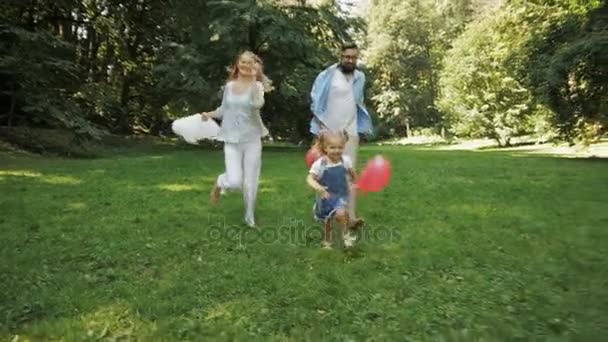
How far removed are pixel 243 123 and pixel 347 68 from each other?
1430 mm

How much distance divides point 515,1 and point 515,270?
22.6 meters

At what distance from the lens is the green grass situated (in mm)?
4145

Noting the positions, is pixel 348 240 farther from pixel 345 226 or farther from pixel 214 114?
pixel 214 114

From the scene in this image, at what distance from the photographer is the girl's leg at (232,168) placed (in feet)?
24.0

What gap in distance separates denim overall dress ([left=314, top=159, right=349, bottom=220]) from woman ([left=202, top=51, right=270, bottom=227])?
4.23 ft

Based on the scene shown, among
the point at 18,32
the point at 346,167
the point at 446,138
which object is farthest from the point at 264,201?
the point at 446,138

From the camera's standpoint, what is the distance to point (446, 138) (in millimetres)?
52125

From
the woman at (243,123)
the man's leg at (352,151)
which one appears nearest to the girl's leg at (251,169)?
the woman at (243,123)

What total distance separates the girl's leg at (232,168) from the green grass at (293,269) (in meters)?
0.58

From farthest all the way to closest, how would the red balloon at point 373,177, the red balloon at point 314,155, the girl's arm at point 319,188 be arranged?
the red balloon at point 373,177, the red balloon at point 314,155, the girl's arm at point 319,188

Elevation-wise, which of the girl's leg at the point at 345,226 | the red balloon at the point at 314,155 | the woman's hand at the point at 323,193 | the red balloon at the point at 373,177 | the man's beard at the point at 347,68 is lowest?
the girl's leg at the point at 345,226

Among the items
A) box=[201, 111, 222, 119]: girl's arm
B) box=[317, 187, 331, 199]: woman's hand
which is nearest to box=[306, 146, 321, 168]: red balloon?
box=[317, 187, 331, 199]: woman's hand

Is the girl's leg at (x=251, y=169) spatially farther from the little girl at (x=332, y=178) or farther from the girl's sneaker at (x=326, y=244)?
the girl's sneaker at (x=326, y=244)

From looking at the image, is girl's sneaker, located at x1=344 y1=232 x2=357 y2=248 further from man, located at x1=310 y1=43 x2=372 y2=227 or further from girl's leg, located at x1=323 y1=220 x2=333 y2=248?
man, located at x1=310 y1=43 x2=372 y2=227
